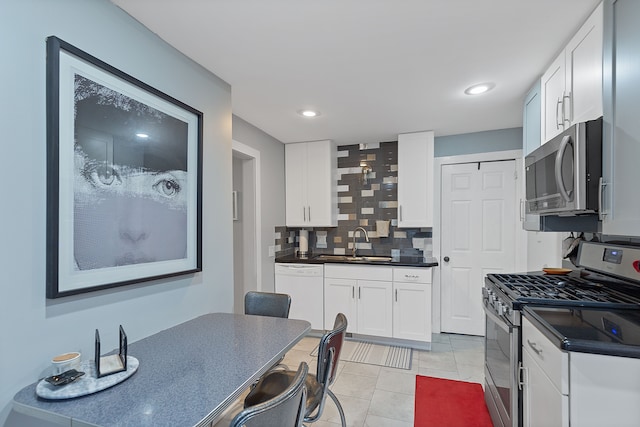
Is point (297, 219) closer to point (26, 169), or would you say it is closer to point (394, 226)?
point (394, 226)

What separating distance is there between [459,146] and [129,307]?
3580mm

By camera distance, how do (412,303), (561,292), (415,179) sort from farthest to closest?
1. (415,179)
2. (412,303)
3. (561,292)

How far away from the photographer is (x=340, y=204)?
409 cm

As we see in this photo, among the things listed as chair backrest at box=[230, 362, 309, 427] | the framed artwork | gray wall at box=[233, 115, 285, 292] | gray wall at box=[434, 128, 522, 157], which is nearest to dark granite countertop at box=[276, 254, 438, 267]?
gray wall at box=[233, 115, 285, 292]

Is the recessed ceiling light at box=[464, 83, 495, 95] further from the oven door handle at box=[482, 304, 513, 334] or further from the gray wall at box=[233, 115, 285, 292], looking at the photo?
the gray wall at box=[233, 115, 285, 292]

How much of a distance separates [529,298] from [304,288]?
244cm

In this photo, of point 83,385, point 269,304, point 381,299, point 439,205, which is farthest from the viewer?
point 439,205

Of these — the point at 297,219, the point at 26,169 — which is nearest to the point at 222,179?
the point at 26,169

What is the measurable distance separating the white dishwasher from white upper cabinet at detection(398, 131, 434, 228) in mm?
1199

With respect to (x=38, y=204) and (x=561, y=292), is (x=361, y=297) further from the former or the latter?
(x=38, y=204)

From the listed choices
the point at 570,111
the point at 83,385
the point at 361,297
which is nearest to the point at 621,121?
the point at 570,111

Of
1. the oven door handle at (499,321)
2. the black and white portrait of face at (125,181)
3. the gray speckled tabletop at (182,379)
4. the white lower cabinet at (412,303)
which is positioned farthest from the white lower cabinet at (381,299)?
the black and white portrait of face at (125,181)

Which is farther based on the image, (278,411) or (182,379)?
(182,379)

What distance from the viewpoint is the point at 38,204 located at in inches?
43.6
